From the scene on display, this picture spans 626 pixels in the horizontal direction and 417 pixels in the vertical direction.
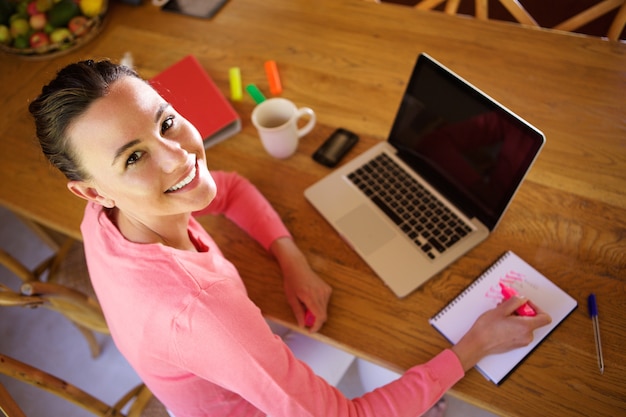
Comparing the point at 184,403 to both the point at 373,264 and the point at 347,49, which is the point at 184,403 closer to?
the point at 373,264

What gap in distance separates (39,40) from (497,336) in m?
1.53

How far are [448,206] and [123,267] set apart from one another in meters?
0.63

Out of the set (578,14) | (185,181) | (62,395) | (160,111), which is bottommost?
(62,395)

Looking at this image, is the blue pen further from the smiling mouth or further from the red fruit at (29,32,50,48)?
the red fruit at (29,32,50,48)

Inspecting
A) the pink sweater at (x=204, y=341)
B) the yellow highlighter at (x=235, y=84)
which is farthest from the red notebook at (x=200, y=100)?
the pink sweater at (x=204, y=341)

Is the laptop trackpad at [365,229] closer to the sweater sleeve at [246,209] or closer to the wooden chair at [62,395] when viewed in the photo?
the sweater sleeve at [246,209]

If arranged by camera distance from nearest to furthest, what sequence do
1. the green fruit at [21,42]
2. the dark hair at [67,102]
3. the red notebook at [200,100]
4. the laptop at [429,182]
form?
the dark hair at [67,102] < the laptop at [429,182] < the red notebook at [200,100] < the green fruit at [21,42]

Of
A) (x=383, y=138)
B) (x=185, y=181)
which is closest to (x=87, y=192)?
(x=185, y=181)

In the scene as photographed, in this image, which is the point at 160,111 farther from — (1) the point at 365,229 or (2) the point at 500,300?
(2) the point at 500,300

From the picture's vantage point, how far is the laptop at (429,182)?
32.4 inches

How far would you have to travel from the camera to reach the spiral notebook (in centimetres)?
76

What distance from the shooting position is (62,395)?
3.04ft

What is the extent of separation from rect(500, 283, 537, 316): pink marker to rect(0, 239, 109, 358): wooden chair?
97cm

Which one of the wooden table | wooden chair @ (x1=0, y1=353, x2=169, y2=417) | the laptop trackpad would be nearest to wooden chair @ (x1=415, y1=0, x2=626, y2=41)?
the wooden table
